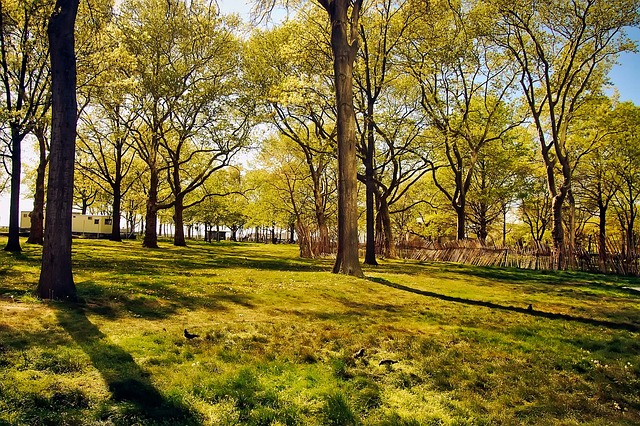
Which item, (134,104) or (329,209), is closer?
(134,104)

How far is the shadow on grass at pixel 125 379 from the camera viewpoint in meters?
3.89

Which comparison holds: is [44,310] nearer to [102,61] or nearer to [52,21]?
[52,21]

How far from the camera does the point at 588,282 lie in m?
15.7

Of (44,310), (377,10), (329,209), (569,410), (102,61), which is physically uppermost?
(377,10)

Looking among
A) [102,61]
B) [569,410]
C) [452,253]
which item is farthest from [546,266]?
[102,61]

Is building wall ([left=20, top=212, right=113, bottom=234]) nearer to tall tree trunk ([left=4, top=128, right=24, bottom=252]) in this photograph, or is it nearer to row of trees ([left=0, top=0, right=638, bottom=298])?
row of trees ([left=0, top=0, right=638, bottom=298])

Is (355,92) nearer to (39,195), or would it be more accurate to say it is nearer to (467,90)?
(467,90)

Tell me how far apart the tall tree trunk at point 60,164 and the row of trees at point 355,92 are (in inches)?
148

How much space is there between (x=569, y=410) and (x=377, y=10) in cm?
2144

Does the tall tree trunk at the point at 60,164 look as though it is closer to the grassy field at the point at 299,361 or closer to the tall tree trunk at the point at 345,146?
the grassy field at the point at 299,361

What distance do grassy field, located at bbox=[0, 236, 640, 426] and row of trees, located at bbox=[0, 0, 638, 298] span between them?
246 inches

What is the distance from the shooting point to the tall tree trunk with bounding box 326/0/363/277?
13.4 metres

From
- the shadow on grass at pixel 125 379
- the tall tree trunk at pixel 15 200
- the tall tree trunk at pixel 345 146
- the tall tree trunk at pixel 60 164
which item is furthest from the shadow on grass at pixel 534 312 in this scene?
the tall tree trunk at pixel 15 200

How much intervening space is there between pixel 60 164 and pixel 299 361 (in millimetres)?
5654
